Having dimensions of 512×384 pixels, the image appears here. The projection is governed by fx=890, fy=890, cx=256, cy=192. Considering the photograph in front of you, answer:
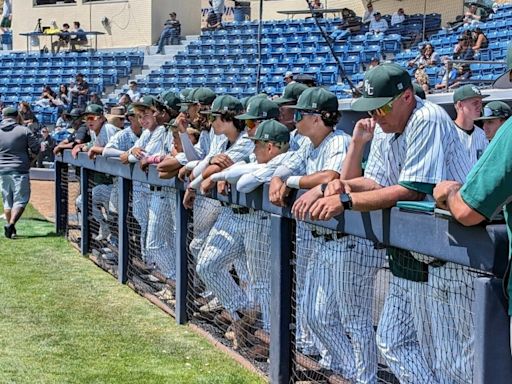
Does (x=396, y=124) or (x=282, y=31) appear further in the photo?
(x=282, y=31)

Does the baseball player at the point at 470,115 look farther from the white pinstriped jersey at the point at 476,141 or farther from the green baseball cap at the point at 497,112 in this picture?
the green baseball cap at the point at 497,112

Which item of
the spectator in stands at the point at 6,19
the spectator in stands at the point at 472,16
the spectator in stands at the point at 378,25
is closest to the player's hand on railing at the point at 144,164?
the spectator in stands at the point at 472,16

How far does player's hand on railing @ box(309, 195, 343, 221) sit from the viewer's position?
148 inches

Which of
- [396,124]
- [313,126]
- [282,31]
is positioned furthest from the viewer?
[282,31]

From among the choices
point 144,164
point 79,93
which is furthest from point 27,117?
point 144,164

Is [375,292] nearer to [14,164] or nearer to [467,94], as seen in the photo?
[467,94]

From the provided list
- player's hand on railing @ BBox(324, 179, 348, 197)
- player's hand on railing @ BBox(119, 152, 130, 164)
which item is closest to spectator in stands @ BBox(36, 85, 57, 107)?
player's hand on railing @ BBox(119, 152, 130, 164)

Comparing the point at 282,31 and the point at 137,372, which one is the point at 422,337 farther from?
the point at 282,31

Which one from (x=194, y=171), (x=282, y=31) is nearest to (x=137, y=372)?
(x=194, y=171)

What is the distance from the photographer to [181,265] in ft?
21.3

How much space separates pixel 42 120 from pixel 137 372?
2087 centimetres

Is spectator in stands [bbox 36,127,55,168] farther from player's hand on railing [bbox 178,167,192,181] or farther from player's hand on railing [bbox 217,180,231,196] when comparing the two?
player's hand on railing [bbox 217,180,231,196]

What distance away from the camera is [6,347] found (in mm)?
5758

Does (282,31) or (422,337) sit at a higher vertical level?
(282,31)
